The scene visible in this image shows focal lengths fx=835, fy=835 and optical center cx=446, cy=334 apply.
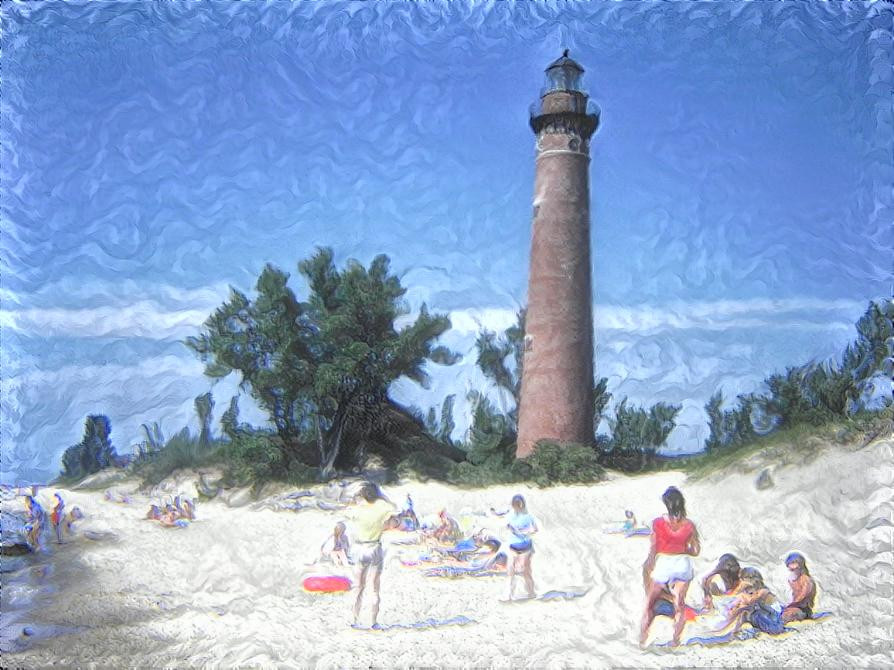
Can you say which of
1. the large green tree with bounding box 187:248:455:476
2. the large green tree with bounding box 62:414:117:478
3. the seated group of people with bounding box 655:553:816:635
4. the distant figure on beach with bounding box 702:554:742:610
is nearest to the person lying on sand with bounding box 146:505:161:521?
the large green tree with bounding box 62:414:117:478

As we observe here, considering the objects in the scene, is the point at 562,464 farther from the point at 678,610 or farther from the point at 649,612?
the point at 678,610

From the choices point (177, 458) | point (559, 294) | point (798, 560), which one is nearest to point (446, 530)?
point (177, 458)

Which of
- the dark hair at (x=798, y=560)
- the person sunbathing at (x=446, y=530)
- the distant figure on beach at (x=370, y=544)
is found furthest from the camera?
the person sunbathing at (x=446, y=530)

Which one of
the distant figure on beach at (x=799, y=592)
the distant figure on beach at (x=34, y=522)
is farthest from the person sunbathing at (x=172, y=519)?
the distant figure on beach at (x=799, y=592)

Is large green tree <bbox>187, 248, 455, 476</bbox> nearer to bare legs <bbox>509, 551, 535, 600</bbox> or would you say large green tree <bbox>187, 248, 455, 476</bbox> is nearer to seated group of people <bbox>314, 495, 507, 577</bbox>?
seated group of people <bbox>314, 495, 507, 577</bbox>

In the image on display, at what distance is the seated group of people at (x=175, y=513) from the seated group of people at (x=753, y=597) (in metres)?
5.19

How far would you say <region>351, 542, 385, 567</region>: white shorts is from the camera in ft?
29.1

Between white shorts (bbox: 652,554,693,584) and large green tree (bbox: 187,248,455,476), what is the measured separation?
345cm

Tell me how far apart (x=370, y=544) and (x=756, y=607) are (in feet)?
13.5

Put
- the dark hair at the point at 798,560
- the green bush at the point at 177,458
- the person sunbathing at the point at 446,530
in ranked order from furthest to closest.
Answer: the green bush at the point at 177,458
the person sunbathing at the point at 446,530
the dark hair at the point at 798,560

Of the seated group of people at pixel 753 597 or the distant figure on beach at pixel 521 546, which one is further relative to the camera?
the distant figure on beach at pixel 521 546

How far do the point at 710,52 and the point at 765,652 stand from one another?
6944mm

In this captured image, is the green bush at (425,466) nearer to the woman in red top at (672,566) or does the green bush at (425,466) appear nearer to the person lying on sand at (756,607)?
the woman in red top at (672,566)

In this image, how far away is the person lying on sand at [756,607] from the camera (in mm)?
8711
